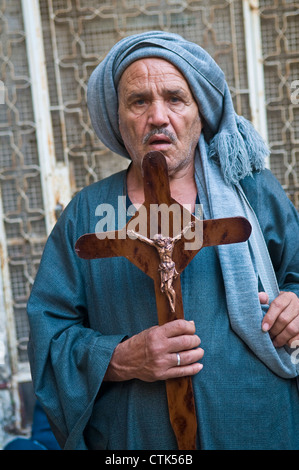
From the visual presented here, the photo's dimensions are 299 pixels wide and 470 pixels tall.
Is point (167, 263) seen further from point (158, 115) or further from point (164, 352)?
point (158, 115)

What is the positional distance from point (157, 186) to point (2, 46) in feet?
5.95

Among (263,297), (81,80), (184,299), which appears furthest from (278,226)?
(81,80)

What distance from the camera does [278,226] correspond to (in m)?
1.70

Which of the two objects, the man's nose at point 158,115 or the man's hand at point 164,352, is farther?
the man's nose at point 158,115

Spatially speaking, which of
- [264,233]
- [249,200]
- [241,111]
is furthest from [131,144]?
[241,111]

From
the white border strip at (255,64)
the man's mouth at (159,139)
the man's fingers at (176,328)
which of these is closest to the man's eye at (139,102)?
the man's mouth at (159,139)

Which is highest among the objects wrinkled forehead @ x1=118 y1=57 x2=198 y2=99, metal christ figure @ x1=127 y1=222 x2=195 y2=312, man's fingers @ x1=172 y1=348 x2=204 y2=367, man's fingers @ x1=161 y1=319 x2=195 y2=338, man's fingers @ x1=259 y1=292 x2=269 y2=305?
wrinkled forehead @ x1=118 y1=57 x2=198 y2=99

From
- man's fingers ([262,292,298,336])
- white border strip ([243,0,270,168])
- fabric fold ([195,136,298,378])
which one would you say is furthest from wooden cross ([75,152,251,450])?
white border strip ([243,0,270,168])

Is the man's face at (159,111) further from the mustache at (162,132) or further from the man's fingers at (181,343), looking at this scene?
the man's fingers at (181,343)

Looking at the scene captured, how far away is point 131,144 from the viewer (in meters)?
1.69

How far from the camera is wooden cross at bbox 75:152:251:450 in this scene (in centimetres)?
141

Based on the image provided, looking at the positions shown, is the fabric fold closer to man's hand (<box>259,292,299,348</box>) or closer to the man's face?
man's hand (<box>259,292,299,348</box>)

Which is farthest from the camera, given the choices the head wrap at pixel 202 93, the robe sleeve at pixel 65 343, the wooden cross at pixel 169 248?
the head wrap at pixel 202 93

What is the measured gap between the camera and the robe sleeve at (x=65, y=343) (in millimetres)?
1525
